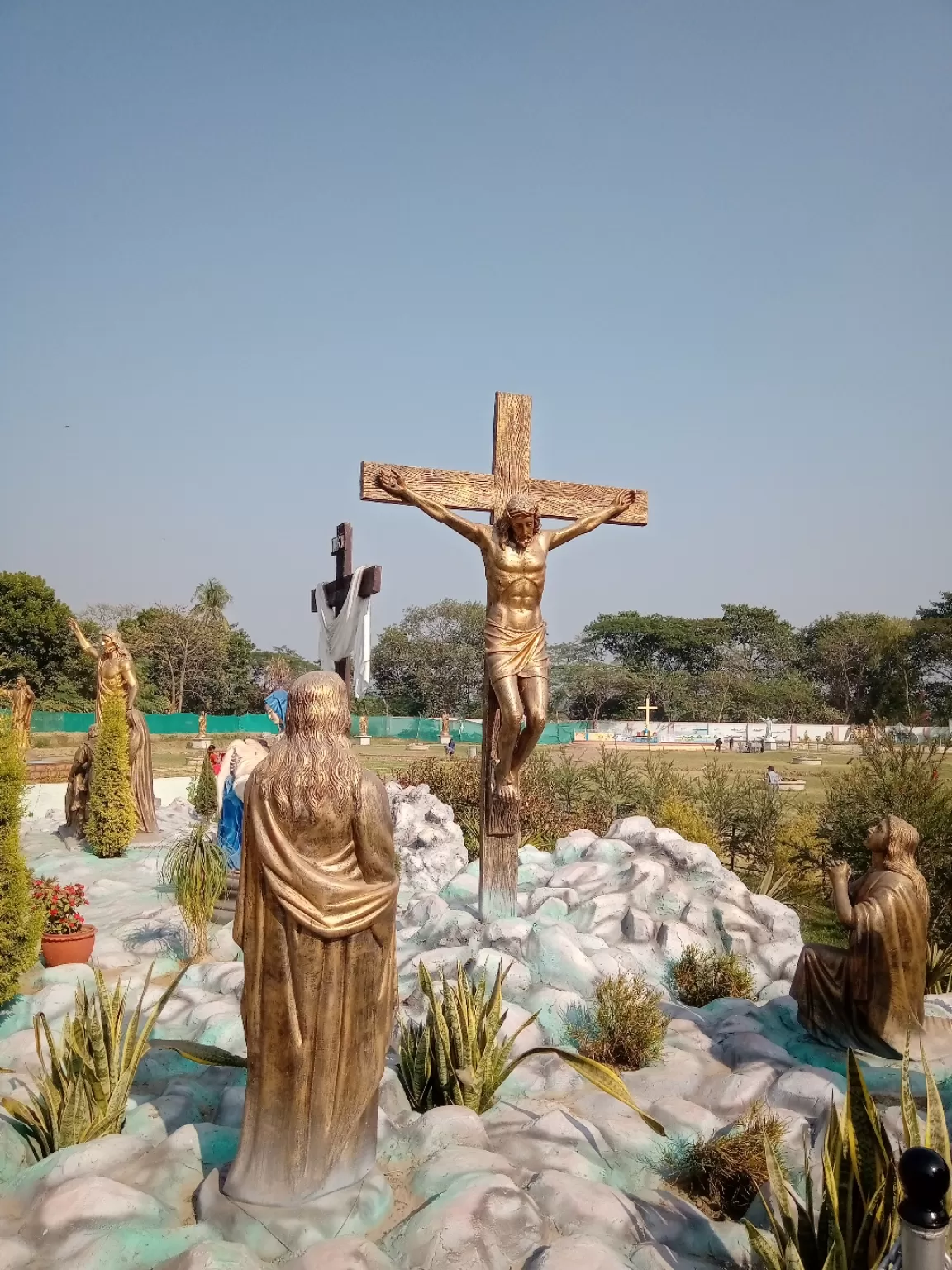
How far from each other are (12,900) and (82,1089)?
2191mm

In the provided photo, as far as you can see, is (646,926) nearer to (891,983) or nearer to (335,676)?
(891,983)

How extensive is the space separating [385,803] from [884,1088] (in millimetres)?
3321

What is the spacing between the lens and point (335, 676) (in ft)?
11.6

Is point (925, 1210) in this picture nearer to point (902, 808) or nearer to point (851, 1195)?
point (851, 1195)

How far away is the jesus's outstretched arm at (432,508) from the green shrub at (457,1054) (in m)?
3.53

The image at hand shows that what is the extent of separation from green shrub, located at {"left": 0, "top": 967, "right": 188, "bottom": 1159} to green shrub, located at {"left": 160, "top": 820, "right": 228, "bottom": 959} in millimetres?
2970

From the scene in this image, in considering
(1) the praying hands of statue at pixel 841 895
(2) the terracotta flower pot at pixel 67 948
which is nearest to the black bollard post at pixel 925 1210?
(1) the praying hands of statue at pixel 841 895

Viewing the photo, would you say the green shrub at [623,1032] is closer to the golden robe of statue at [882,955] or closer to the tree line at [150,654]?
the golden robe of statue at [882,955]

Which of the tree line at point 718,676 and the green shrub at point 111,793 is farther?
the tree line at point 718,676

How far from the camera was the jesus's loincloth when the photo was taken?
6812mm

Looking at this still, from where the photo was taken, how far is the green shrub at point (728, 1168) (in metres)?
3.95

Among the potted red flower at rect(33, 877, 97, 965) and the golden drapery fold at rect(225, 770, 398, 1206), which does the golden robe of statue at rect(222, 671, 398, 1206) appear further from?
the potted red flower at rect(33, 877, 97, 965)

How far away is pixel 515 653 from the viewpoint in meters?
6.84

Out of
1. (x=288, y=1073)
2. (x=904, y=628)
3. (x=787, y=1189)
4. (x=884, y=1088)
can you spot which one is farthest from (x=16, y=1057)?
(x=904, y=628)
